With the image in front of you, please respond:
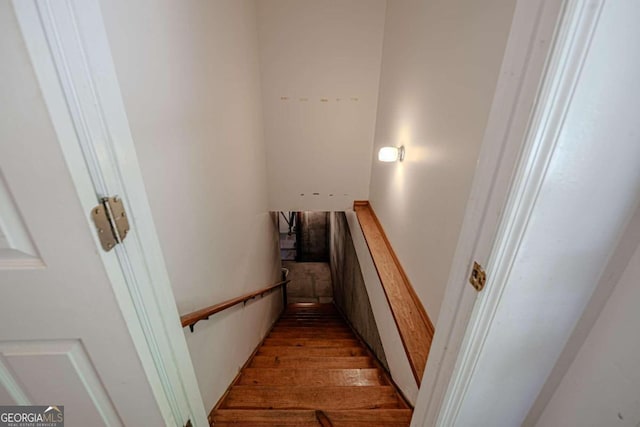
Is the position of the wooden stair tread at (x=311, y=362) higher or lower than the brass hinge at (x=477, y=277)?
lower

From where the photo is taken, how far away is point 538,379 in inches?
25.5

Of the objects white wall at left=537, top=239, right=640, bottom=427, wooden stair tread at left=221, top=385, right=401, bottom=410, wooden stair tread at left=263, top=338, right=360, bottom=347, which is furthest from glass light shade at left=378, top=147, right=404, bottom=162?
wooden stair tread at left=263, top=338, right=360, bottom=347

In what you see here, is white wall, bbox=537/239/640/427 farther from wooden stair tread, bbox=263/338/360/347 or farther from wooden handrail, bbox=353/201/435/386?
wooden stair tread, bbox=263/338/360/347

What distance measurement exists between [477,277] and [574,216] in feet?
0.71

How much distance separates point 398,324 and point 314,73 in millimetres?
2389

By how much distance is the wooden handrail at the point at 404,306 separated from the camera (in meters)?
1.17

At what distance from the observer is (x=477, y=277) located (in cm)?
56

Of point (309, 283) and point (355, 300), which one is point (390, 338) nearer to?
point (355, 300)

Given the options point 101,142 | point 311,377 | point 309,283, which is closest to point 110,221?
point 101,142

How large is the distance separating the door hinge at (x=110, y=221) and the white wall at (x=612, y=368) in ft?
3.50

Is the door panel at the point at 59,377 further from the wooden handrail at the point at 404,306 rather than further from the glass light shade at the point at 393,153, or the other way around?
the glass light shade at the point at 393,153

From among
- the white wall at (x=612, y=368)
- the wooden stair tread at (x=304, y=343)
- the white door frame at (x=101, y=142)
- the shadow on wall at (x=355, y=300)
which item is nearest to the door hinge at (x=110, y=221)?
the white door frame at (x=101, y=142)

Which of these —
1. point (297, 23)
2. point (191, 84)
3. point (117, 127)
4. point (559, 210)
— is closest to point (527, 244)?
point (559, 210)

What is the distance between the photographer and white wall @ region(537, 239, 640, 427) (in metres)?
0.47
